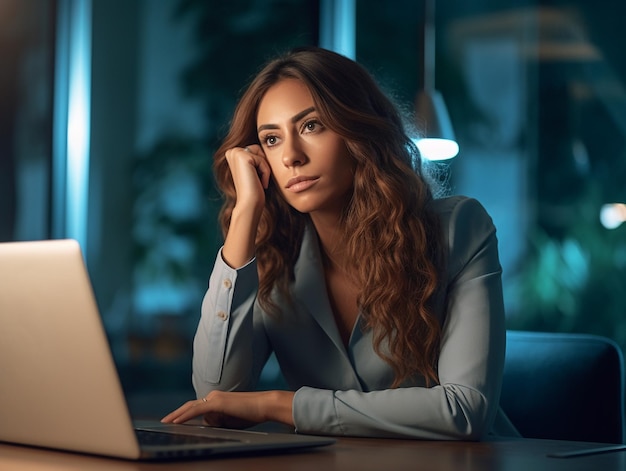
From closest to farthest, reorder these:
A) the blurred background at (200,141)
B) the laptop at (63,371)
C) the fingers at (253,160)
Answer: the laptop at (63,371) → the fingers at (253,160) → the blurred background at (200,141)

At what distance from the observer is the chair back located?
188cm

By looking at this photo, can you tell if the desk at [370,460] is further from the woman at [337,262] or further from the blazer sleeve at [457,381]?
the woman at [337,262]

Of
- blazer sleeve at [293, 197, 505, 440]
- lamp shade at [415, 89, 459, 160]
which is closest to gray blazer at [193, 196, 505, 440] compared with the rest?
blazer sleeve at [293, 197, 505, 440]

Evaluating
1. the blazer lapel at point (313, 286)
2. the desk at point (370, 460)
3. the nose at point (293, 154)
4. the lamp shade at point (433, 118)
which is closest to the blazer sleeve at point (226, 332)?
the blazer lapel at point (313, 286)

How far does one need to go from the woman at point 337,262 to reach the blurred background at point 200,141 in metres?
1.77

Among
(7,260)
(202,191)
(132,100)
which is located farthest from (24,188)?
(7,260)

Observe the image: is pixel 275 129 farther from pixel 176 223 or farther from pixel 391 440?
pixel 176 223

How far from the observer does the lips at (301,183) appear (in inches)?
73.1

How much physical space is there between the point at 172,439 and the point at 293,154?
0.84m

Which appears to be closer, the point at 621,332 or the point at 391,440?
the point at 391,440

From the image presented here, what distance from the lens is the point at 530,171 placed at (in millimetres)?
3904

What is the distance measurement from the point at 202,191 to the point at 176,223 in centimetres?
22

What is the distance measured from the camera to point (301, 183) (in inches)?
73.2

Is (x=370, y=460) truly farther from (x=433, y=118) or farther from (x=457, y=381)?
(x=433, y=118)
